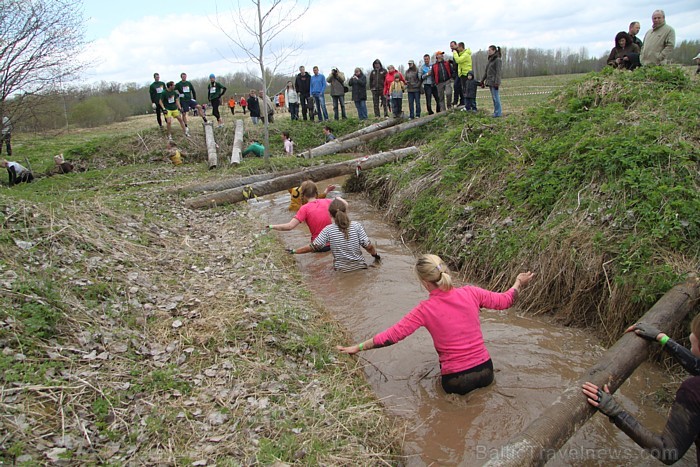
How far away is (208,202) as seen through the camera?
36.4ft

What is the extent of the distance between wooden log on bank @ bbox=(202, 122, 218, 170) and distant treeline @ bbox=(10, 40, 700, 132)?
5.65 m

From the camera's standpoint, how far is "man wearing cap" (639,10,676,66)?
10.2m

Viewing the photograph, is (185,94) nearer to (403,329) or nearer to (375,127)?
(375,127)

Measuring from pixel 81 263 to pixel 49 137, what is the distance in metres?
25.6

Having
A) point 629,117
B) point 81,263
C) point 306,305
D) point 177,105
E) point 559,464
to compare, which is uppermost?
point 177,105

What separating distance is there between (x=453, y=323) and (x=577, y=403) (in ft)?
3.94

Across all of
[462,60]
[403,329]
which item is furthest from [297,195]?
[462,60]

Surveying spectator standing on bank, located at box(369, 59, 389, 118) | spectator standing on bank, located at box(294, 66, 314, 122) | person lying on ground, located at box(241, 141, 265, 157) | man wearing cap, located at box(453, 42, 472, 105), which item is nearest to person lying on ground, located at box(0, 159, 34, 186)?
person lying on ground, located at box(241, 141, 265, 157)

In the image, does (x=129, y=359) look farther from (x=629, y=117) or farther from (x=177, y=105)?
(x=177, y=105)

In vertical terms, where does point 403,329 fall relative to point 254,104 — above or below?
below

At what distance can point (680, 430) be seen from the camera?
3281 millimetres

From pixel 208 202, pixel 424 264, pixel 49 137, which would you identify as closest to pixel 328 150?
pixel 208 202

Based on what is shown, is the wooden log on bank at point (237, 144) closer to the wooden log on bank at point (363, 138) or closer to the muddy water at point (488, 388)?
the wooden log on bank at point (363, 138)

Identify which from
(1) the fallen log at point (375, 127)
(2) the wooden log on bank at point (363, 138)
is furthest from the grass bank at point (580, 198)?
(1) the fallen log at point (375, 127)
